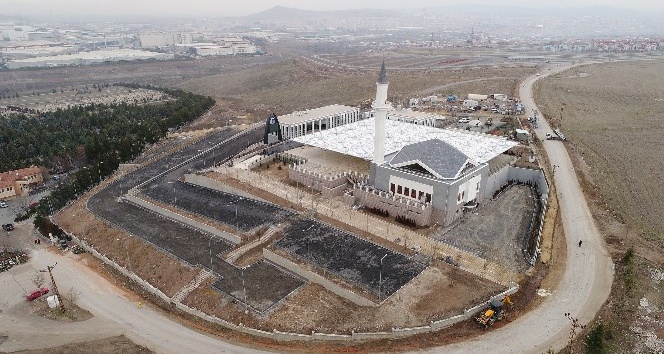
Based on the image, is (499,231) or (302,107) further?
(302,107)

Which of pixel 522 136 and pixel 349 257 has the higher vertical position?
pixel 522 136

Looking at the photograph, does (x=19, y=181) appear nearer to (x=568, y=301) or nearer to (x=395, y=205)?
(x=395, y=205)

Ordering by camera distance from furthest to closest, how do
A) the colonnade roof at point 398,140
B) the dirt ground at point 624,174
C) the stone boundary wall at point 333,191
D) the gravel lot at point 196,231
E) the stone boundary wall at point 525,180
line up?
the colonnade roof at point 398,140 → the stone boundary wall at point 333,191 → the stone boundary wall at point 525,180 → the gravel lot at point 196,231 → the dirt ground at point 624,174

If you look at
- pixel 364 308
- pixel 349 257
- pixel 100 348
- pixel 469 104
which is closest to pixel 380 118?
pixel 349 257

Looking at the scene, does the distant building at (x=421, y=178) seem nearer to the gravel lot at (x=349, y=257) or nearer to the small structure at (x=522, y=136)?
the gravel lot at (x=349, y=257)

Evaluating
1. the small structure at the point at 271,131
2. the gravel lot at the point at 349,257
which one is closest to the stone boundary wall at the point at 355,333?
the gravel lot at the point at 349,257

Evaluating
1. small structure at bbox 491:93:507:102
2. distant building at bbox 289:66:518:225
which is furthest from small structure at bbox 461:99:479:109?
distant building at bbox 289:66:518:225
